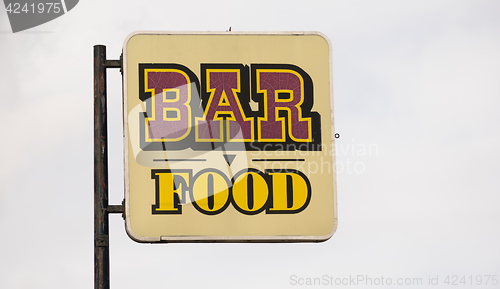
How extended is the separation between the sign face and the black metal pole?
0.81 feet

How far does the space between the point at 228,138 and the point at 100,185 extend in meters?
1.40

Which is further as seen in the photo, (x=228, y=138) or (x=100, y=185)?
(x=228, y=138)

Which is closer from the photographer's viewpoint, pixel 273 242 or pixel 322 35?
pixel 273 242

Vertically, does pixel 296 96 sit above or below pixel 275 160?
above

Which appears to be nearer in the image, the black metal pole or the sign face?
the black metal pole

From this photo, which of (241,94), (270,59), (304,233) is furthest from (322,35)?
(304,233)

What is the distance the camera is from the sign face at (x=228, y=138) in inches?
257

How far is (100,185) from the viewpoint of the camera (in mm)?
6328

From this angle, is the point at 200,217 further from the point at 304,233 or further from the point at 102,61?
the point at 102,61

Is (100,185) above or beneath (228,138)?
beneath

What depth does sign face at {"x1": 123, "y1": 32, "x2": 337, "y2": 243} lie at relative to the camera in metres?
6.52

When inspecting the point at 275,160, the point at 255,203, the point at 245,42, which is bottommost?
the point at 255,203

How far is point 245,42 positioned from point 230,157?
1278 mm

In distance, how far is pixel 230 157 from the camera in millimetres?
6707
